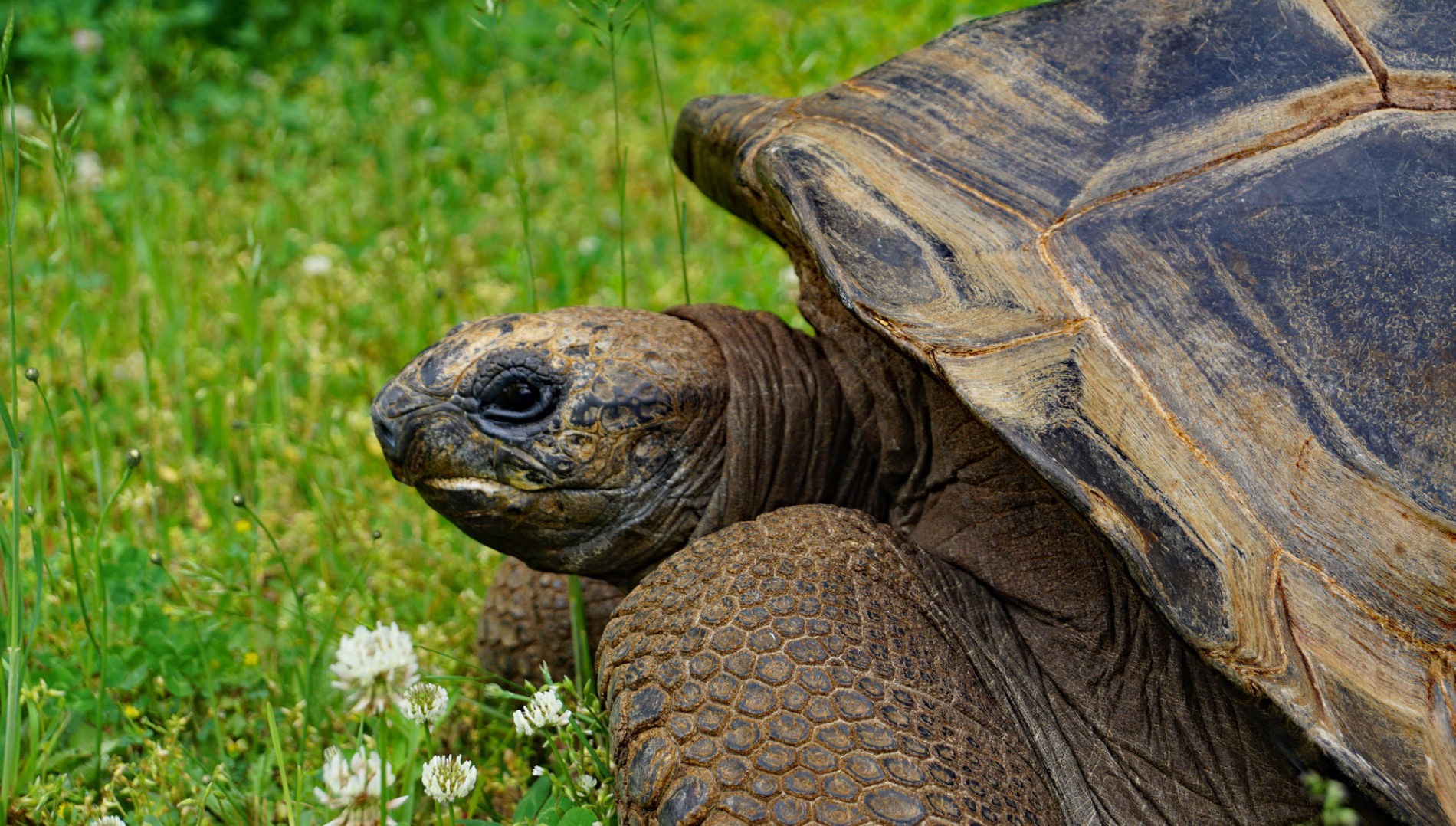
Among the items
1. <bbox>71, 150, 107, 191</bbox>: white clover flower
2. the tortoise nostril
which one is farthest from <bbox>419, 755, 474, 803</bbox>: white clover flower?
<bbox>71, 150, 107, 191</bbox>: white clover flower

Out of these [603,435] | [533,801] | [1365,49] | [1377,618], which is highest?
[1365,49]

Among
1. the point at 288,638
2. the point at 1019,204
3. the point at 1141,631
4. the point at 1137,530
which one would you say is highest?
the point at 1019,204

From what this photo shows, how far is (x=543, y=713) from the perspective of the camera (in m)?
1.81

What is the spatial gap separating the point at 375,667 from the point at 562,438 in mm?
913

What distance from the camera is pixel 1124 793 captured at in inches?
78.4

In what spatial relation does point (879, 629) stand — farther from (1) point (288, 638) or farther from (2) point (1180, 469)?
(1) point (288, 638)

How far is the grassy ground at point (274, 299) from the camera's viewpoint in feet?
7.55

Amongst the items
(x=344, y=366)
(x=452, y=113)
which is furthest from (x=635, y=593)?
(x=452, y=113)

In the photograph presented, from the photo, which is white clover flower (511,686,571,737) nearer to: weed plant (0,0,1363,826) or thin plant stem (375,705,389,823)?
weed plant (0,0,1363,826)

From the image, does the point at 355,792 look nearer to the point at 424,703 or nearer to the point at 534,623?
the point at 424,703

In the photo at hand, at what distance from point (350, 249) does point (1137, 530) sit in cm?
335

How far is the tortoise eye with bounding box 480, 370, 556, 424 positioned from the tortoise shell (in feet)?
1.69

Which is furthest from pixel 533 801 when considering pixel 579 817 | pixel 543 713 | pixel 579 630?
pixel 579 630

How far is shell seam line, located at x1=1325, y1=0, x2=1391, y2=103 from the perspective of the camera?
1.88 meters
